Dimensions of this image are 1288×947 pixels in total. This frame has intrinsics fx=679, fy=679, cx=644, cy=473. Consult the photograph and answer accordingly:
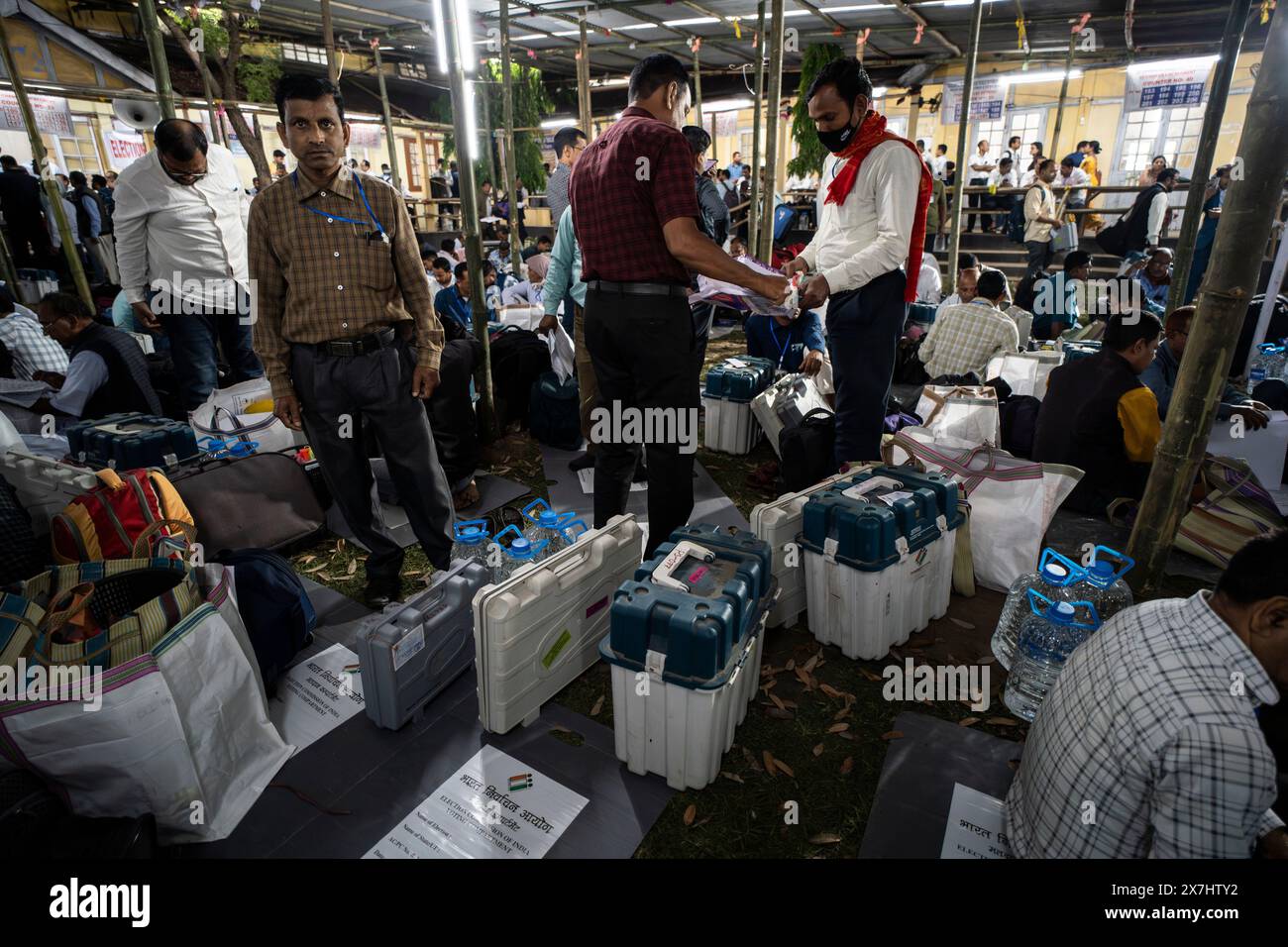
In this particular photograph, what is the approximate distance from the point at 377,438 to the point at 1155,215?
979 centimetres

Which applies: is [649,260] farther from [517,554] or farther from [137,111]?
[137,111]

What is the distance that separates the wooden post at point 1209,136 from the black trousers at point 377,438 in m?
4.97

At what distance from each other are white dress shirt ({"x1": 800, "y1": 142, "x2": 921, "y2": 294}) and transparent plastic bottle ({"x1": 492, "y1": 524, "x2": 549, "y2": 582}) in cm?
202

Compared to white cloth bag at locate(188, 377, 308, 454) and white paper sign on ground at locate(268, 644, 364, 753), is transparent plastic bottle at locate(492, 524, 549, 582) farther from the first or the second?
white cloth bag at locate(188, 377, 308, 454)

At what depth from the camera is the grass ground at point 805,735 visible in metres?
2.20

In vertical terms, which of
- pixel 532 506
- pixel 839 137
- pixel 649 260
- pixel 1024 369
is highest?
pixel 839 137

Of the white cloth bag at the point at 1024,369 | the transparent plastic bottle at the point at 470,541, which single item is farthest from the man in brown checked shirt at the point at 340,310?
the white cloth bag at the point at 1024,369

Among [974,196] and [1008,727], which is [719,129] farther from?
[1008,727]

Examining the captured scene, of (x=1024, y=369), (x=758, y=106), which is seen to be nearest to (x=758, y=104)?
(x=758, y=106)

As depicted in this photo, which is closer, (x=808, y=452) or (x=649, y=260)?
(x=649, y=260)

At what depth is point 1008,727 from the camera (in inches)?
105

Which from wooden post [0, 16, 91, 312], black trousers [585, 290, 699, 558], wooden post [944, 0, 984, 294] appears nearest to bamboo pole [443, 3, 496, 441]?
black trousers [585, 290, 699, 558]

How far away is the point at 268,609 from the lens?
2787mm
